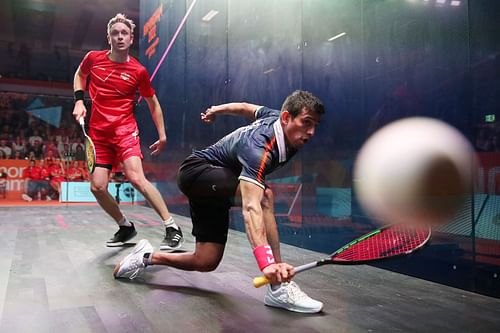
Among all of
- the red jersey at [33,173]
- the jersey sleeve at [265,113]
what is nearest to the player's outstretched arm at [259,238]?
the jersey sleeve at [265,113]

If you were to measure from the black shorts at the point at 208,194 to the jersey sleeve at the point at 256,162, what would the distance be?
21 centimetres

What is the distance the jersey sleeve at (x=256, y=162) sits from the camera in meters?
1.25

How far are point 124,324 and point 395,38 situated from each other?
62.6 inches

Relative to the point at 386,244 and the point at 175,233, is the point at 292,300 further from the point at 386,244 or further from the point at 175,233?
the point at 175,233

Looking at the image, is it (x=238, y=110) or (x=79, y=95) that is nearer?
(x=238, y=110)

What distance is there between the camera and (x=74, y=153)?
9719mm

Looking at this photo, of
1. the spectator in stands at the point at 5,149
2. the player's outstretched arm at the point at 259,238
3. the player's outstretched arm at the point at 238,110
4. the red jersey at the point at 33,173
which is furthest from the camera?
the spectator in stands at the point at 5,149

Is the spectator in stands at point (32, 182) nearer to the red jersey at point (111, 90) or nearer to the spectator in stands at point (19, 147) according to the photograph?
the spectator in stands at point (19, 147)

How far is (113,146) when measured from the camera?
2496 mm

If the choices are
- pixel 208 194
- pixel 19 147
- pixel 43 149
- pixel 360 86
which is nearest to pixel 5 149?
pixel 19 147

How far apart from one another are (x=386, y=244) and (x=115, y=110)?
1772 mm

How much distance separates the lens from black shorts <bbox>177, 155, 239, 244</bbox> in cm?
150

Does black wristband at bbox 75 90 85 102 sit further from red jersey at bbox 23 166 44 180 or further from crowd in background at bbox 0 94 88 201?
red jersey at bbox 23 166 44 180

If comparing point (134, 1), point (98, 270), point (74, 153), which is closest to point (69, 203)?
point (74, 153)
